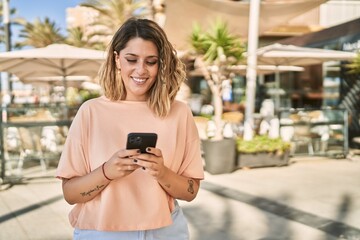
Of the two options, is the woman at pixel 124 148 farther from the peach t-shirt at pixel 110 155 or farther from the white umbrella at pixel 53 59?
the white umbrella at pixel 53 59

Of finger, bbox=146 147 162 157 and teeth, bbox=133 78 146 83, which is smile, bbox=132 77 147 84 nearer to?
teeth, bbox=133 78 146 83

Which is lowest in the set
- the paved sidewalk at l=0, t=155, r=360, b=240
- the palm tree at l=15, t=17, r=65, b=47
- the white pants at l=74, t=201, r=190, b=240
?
the paved sidewalk at l=0, t=155, r=360, b=240

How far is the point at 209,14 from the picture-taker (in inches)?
382

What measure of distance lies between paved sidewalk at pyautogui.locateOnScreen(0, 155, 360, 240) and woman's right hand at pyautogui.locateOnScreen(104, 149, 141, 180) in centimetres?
289

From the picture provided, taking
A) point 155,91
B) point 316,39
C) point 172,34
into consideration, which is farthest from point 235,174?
point 316,39

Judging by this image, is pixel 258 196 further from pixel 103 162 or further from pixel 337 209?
pixel 103 162

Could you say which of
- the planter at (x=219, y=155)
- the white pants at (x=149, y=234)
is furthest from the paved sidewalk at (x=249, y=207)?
the white pants at (x=149, y=234)

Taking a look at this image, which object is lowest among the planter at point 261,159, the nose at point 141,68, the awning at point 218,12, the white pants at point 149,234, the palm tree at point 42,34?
the planter at point 261,159

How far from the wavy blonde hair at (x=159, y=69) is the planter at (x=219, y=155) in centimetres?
566

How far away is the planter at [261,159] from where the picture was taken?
7758 mm

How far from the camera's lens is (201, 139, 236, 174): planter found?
24.0 ft

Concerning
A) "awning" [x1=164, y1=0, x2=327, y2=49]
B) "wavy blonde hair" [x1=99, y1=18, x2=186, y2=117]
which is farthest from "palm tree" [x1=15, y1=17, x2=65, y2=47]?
"wavy blonde hair" [x1=99, y1=18, x2=186, y2=117]

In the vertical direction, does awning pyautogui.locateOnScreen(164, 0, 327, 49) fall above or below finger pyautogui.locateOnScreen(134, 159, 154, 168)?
above

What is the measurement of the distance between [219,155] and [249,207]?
2.20m
